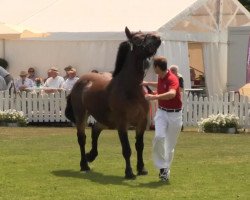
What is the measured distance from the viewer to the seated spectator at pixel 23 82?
22.3 meters

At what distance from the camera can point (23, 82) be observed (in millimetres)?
22531

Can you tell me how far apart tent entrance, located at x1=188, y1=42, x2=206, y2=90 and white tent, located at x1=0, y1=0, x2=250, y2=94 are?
61 cm

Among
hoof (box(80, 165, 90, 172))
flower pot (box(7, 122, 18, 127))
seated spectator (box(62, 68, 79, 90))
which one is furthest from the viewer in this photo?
seated spectator (box(62, 68, 79, 90))

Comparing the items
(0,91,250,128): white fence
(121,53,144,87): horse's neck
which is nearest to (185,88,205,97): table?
(0,91,250,128): white fence

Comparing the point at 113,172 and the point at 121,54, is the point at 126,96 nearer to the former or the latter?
the point at 121,54

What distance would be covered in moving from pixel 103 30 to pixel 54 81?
2189 mm

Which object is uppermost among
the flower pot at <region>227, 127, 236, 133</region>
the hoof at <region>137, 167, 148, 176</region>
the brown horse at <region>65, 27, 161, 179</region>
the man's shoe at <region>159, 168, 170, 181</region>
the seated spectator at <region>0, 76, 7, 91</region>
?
the brown horse at <region>65, 27, 161, 179</region>

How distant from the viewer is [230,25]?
27.2 meters

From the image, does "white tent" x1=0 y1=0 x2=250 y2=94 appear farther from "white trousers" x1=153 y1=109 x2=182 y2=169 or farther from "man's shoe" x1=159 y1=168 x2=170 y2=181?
"man's shoe" x1=159 y1=168 x2=170 y2=181

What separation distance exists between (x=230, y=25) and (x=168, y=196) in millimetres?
18112

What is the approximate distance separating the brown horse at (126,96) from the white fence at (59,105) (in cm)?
819

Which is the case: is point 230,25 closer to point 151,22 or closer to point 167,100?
point 151,22

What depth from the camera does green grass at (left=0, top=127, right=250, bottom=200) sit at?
10016 millimetres

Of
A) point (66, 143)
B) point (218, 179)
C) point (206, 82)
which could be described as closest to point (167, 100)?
point (218, 179)
